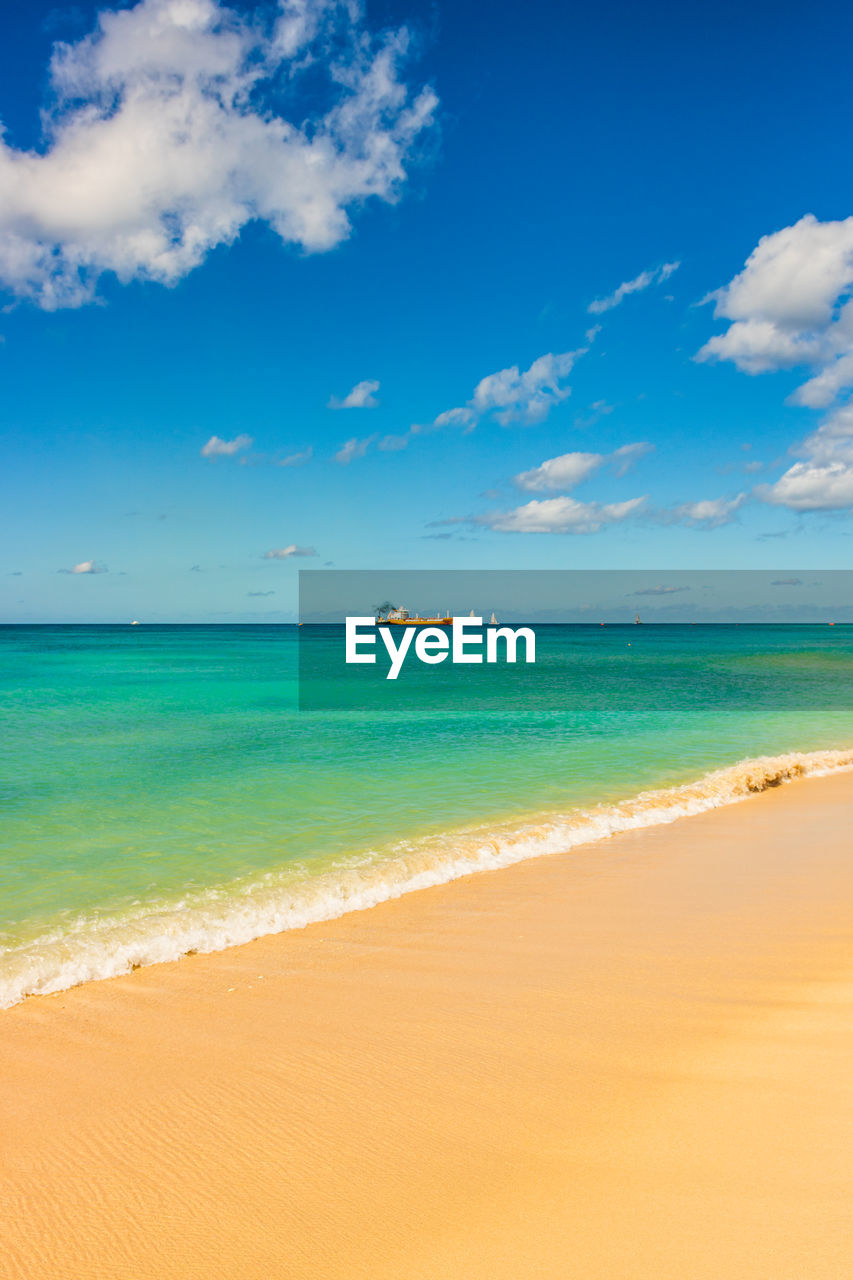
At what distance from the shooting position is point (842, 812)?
1120 centimetres

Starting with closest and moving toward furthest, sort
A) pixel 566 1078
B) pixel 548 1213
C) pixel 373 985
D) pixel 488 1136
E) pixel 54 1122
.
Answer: pixel 548 1213 < pixel 488 1136 < pixel 54 1122 < pixel 566 1078 < pixel 373 985

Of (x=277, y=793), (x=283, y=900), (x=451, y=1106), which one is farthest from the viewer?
(x=277, y=793)

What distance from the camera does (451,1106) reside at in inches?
152

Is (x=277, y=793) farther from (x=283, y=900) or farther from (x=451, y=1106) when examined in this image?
(x=451, y=1106)

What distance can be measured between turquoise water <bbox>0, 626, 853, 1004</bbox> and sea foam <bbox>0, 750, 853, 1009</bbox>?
24 millimetres

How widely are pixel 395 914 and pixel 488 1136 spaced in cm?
350

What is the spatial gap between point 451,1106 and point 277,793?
8818 millimetres

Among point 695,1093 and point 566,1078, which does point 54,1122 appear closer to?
point 566,1078

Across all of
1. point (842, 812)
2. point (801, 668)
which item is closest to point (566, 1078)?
point (842, 812)

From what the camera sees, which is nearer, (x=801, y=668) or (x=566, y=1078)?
(x=566, y=1078)

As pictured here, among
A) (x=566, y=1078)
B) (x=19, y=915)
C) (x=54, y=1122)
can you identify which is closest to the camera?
(x=54, y=1122)

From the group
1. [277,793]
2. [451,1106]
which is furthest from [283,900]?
[277,793]

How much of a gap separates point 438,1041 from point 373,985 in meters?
1.01

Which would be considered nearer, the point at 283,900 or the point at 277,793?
the point at 283,900
